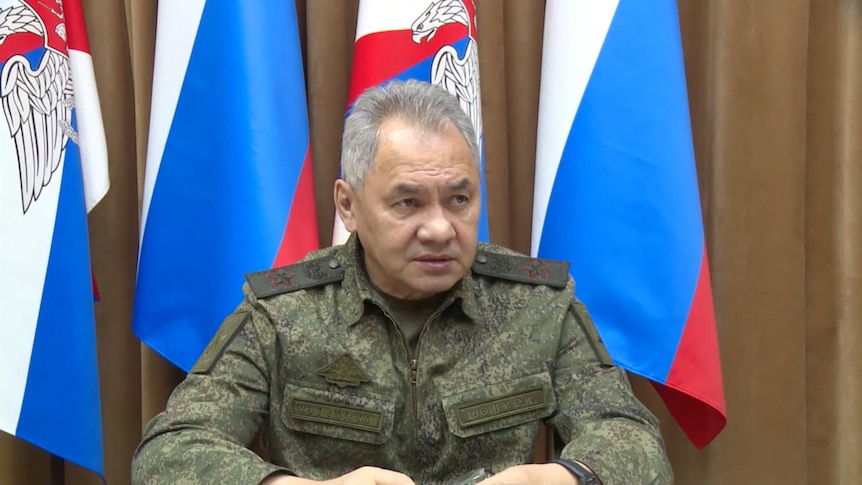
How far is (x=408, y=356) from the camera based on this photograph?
1.48 metres

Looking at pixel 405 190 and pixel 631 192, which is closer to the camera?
pixel 405 190

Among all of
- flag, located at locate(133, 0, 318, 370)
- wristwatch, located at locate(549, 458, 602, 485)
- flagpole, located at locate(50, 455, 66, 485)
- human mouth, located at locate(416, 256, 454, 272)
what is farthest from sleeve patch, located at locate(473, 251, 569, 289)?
flagpole, located at locate(50, 455, 66, 485)

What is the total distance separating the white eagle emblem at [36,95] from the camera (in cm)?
188

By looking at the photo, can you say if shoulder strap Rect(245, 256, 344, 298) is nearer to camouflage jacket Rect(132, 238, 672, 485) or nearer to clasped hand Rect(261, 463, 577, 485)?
camouflage jacket Rect(132, 238, 672, 485)

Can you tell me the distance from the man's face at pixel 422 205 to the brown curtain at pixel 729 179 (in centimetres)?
84

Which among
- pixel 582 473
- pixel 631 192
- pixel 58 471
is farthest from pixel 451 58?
pixel 58 471

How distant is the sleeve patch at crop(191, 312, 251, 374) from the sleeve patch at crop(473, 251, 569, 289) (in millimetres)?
414

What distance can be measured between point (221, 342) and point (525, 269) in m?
0.53

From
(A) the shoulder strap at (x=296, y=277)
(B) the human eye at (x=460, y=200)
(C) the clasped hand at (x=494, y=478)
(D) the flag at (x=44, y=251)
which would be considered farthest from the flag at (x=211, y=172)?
(C) the clasped hand at (x=494, y=478)

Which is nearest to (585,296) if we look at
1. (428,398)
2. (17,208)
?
(428,398)

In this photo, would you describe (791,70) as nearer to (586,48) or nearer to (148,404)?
(586,48)

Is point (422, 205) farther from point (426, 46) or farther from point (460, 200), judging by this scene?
point (426, 46)

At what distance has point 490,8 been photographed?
226cm

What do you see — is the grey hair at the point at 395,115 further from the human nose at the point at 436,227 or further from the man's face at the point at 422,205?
the human nose at the point at 436,227
